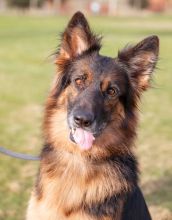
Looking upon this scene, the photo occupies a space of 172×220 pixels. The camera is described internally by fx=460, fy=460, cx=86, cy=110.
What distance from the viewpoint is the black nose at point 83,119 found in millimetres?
4461

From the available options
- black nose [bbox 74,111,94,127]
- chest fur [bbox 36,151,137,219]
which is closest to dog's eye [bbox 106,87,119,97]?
black nose [bbox 74,111,94,127]

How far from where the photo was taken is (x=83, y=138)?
→ 15.3 ft

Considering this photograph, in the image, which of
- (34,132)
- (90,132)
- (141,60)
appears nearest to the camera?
(90,132)

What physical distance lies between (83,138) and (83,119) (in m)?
0.27

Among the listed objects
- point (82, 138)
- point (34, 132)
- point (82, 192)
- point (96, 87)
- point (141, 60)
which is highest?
point (141, 60)

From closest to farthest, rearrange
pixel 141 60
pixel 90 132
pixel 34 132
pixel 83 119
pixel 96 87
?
pixel 83 119, pixel 90 132, pixel 96 87, pixel 141 60, pixel 34 132

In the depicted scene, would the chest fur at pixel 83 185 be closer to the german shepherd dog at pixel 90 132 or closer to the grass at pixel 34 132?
the german shepherd dog at pixel 90 132

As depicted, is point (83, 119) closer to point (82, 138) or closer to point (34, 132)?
point (82, 138)

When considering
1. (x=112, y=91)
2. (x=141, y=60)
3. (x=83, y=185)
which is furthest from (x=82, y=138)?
(x=141, y=60)

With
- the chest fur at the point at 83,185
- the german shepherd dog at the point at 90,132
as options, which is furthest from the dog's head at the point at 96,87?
the chest fur at the point at 83,185

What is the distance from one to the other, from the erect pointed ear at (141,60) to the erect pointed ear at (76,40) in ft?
1.16

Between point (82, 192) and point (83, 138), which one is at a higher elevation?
point (83, 138)

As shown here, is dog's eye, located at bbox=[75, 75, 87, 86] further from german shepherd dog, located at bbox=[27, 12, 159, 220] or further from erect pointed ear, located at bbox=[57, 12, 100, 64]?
erect pointed ear, located at bbox=[57, 12, 100, 64]

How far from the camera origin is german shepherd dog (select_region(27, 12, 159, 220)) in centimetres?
460
